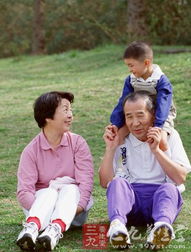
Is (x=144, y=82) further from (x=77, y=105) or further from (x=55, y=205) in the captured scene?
(x=77, y=105)

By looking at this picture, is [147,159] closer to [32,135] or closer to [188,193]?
[188,193]

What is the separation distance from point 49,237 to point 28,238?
0.41ft

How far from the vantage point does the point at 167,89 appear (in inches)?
183

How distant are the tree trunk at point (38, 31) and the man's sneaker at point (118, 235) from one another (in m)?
19.0

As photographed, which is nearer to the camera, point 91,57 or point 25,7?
point 91,57

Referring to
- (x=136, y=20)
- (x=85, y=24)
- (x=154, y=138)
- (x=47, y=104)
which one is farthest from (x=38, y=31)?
(x=154, y=138)

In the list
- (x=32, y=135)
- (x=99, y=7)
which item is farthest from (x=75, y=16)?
(x=32, y=135)

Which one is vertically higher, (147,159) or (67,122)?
(67,122)

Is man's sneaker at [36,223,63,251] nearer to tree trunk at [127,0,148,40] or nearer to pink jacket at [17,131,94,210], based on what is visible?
pink jacket at [17,131,94,210]

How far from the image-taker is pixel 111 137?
4.37m

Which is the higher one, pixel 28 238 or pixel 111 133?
pixel 111 133

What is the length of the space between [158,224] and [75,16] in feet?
63.1

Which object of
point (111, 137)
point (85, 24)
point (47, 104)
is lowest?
point (85, 24)

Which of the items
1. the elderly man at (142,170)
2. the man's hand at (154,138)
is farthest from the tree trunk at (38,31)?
the man's hand at (154,138)
